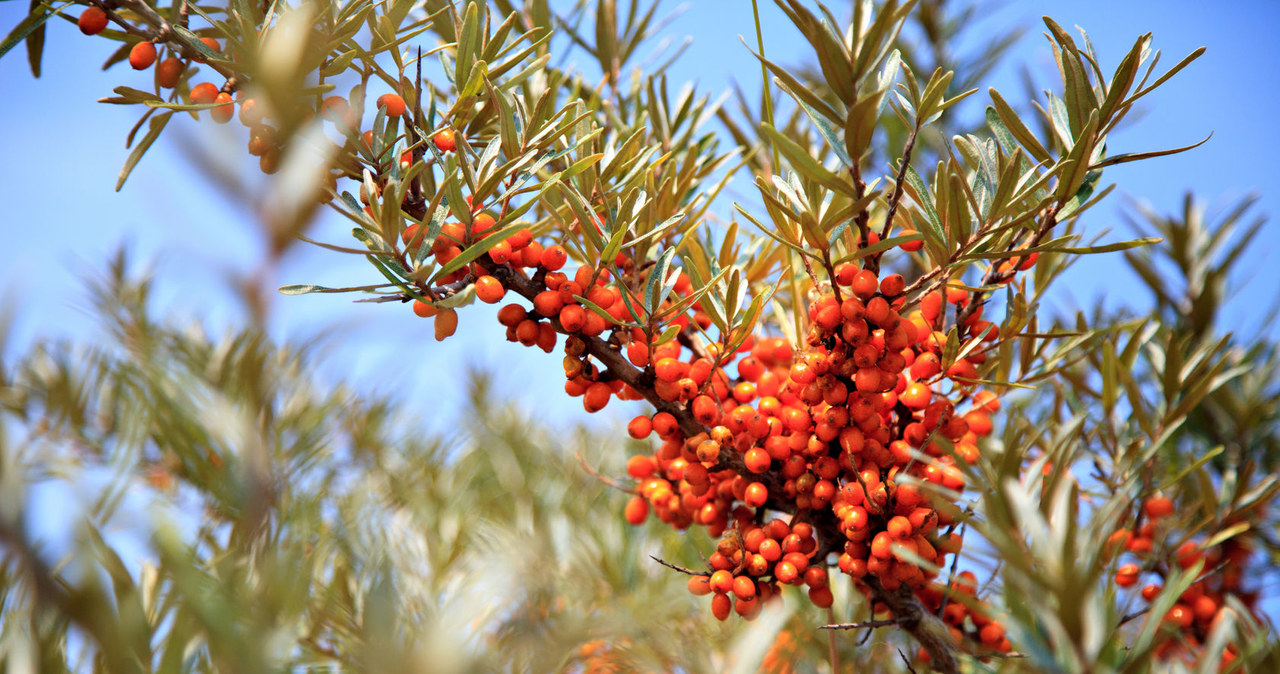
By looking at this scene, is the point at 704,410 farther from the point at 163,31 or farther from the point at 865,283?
the point at 163,31

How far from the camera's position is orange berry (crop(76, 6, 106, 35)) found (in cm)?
60

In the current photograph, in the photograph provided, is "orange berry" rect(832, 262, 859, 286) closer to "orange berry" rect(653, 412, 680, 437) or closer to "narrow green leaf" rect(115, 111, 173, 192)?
"orange berry" rect(653, 412, 680, 437)

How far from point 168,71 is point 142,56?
20mm

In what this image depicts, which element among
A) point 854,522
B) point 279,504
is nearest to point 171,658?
point 279,504

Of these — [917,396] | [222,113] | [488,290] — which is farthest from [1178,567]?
[222,113]

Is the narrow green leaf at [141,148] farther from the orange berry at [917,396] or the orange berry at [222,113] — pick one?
the orange berry at [917,396]

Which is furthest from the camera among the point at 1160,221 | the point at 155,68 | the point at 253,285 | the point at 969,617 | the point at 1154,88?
the point at 1160,221

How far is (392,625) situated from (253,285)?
183 millimetres

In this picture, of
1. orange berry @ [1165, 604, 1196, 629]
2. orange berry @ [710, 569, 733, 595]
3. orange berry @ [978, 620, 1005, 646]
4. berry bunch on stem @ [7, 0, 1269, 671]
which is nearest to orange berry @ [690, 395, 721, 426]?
berry bunch on stem @ [7, 0, 1269, 671]

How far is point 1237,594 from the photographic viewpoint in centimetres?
107

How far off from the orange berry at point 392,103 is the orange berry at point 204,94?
5.3 inches

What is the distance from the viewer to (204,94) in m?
0.62

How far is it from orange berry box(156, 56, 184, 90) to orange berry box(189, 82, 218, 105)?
0.11ft

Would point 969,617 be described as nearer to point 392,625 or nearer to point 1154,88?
point 1154,88
